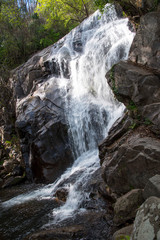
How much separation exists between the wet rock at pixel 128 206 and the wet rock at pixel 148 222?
1.54m

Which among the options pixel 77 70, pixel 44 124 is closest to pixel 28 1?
pixel 77 70

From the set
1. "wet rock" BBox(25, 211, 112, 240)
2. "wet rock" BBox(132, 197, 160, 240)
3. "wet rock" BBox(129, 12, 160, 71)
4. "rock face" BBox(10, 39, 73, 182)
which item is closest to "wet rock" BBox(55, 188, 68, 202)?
"wet rock" BBox(25, 211, 112, 240)

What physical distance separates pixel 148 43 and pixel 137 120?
244 cm

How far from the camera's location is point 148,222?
2.95m

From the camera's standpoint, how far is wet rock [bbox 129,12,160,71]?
6.62 m

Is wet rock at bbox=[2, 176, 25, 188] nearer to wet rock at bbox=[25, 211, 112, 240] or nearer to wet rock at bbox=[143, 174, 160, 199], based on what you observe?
wet rock at bbox=[25, 211, 112, 240]

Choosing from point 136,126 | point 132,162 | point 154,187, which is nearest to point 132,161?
point 132,162

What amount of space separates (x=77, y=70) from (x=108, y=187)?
8.49 meters

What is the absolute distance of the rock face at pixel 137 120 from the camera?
528 centimetres

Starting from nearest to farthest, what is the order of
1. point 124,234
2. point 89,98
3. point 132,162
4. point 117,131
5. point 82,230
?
point 124,234 → point 82,230 → point 132,162 → point 117,131 → point 89,98

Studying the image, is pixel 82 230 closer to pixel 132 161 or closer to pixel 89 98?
pixel 132 161

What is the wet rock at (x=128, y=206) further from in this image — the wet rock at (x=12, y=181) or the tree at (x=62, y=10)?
the tree at (x=62, y=10)

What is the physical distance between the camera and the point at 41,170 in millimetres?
10547

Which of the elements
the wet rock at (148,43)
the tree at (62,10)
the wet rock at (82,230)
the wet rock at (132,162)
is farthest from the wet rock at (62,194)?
the tree at (62,10)
